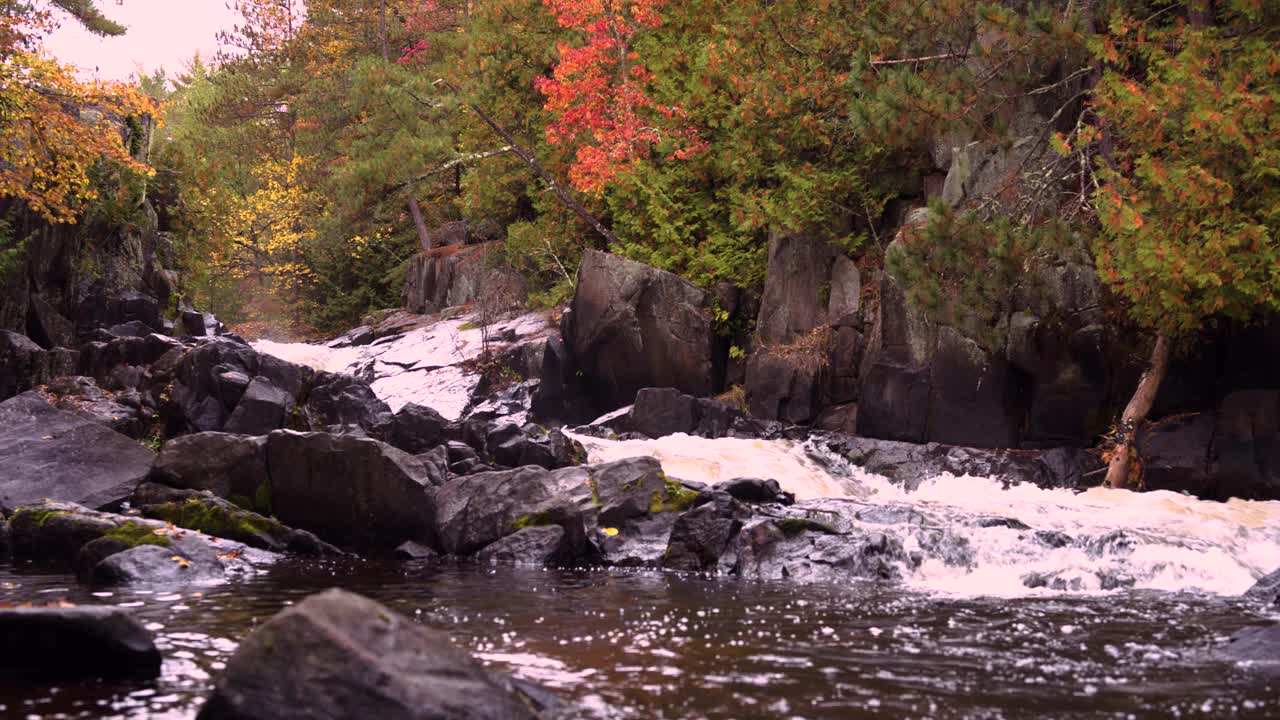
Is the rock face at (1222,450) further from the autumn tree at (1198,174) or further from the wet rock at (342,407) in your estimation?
the wet rock at (342,407)

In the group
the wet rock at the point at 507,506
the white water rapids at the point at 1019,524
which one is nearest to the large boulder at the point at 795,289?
the white water rapids at the point at 1019,524

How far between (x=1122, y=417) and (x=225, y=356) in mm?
14829

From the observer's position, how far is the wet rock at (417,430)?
17.0 meters

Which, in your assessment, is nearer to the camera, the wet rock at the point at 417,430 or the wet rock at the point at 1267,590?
the wet rock at the point at 1267,590

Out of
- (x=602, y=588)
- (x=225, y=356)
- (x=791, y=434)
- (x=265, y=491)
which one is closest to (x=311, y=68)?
(x=225, y=356)

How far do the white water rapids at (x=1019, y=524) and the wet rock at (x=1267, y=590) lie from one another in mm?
220

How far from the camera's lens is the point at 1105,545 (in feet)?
36.5

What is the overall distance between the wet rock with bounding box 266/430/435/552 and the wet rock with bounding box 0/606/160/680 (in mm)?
6166

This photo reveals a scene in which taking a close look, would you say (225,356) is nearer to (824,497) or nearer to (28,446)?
(28,446)

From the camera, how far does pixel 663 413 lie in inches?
804

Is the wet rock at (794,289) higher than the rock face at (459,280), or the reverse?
the rock face at (459,280)

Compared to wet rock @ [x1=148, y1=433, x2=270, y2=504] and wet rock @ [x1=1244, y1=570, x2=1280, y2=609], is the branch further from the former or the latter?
wet rock @ [x1=1244, y1=570, x2=1280, y2=609]

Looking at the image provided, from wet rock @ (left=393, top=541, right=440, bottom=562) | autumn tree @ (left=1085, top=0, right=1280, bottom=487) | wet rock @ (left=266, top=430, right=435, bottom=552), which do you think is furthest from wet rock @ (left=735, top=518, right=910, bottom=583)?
autumn tree @ (left=1085, top=0, right=1280, bottom=487)

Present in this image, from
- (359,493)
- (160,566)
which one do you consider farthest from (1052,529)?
(160,566)
